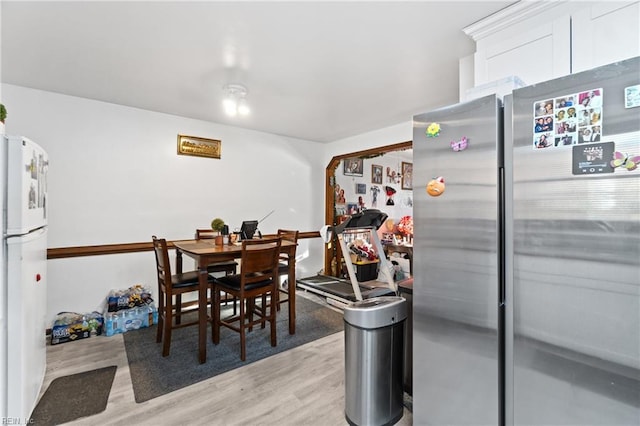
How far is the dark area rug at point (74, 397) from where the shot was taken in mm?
1881

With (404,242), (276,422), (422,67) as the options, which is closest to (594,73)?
(422,67)

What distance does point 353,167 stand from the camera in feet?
18.8

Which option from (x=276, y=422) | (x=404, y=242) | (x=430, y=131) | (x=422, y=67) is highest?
(x=422, y=67)

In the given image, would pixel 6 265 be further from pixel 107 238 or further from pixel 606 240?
pixel 606 240

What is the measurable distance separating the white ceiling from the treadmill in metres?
1.26

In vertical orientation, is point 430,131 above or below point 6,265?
above

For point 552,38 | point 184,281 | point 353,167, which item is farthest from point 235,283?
point 353,167

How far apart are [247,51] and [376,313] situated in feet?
6.86

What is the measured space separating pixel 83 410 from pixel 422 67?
140 inches

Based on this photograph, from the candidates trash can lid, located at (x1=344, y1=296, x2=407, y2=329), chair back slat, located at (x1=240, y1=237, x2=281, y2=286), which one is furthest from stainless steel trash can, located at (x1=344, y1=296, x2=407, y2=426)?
chair back slat, located at (x1=240, y1=237, x2=281, y2=286)

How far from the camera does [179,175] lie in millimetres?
3885

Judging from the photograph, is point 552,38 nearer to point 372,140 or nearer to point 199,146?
point 372,140

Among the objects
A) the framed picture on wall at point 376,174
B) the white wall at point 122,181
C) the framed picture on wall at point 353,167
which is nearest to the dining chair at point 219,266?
the white wall at point 122,181

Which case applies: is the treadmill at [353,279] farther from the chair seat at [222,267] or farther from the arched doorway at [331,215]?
the chair seat at [222,267]
